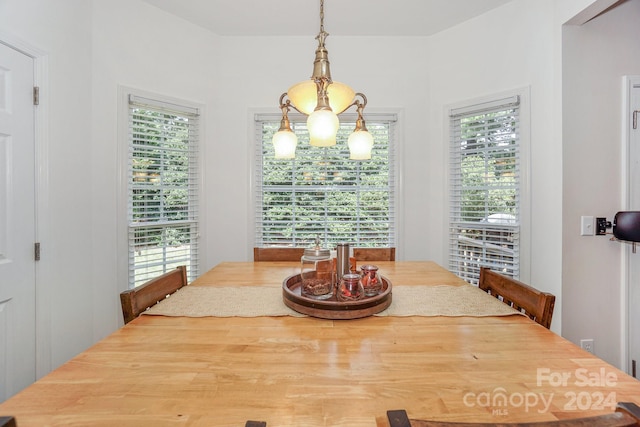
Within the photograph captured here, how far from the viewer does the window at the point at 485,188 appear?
2334 millimetres

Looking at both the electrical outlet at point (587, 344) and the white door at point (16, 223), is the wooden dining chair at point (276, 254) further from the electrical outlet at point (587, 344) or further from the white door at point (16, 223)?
the electrical outlet at point (587, 344)

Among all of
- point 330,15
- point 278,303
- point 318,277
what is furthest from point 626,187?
point 330,15

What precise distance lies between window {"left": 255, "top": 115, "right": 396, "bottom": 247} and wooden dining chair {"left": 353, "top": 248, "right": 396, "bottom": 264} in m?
0.62

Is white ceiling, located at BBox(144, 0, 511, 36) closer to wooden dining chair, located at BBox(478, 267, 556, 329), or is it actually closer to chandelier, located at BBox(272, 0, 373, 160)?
chandelier, located at BBox(272, 0, 373, 160)

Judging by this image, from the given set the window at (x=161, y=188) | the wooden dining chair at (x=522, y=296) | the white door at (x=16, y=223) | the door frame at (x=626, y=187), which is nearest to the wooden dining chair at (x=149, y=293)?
the white door at (x=16, y=223)

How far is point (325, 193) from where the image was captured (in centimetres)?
283

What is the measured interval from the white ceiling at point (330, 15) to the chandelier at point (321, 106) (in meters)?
1.30

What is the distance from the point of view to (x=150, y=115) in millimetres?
2428

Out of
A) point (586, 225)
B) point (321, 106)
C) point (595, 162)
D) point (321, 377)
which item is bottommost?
point (321, 377)

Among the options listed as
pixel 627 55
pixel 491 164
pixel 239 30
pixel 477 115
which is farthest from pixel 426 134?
pixel 239 30

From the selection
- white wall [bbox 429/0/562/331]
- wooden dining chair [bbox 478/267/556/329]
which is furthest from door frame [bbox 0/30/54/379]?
white wall [bbox 429/0/562/331]

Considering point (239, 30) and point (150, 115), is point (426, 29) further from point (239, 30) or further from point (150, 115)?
point (150, 115)

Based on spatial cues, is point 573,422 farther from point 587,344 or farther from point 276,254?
point 587,344

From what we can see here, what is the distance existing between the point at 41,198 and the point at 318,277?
1729 mm
